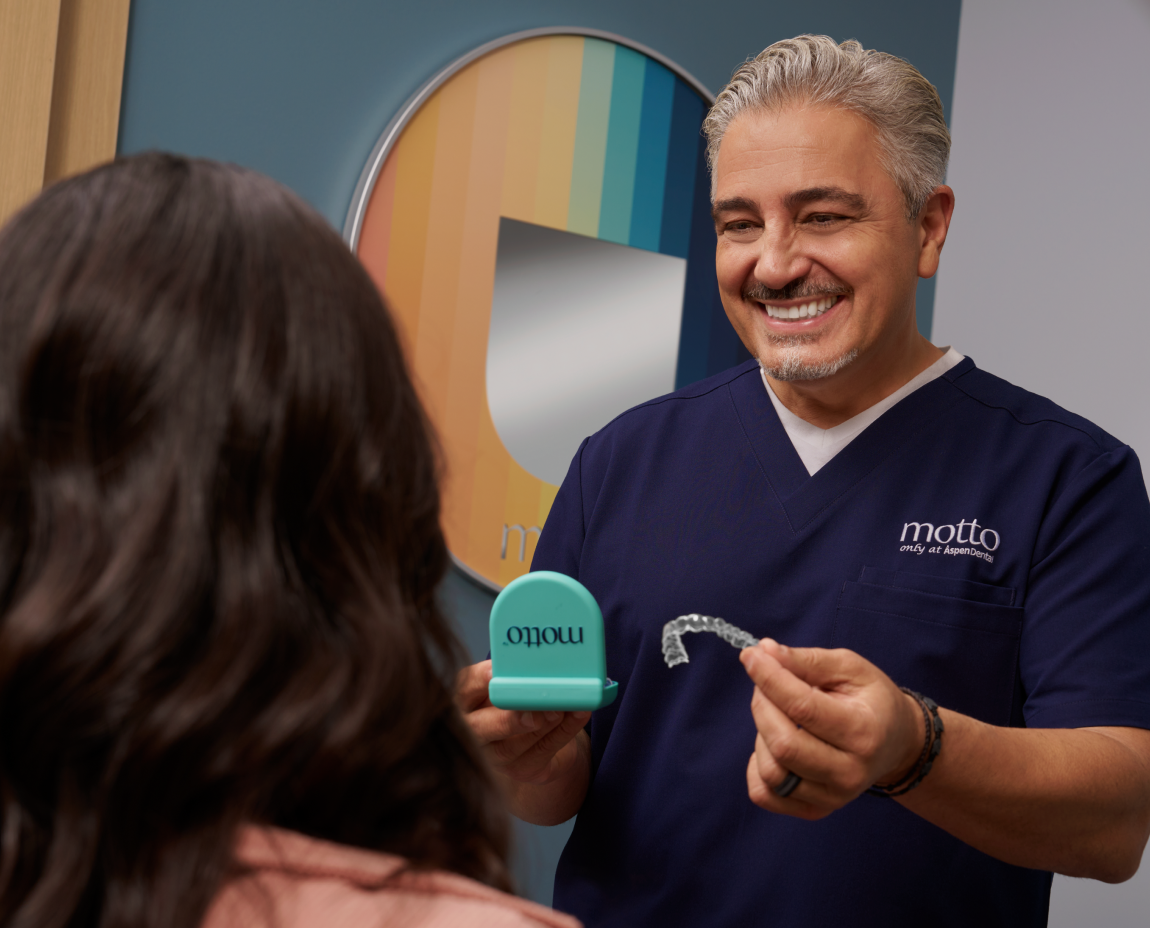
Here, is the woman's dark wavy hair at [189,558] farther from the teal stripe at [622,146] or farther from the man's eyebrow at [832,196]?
the teal stripe at [622,146]

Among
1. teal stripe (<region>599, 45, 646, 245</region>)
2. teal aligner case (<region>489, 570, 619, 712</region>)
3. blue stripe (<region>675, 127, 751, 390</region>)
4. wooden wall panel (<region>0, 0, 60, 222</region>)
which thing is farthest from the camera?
blue stripe (<region>675, 127, 751, 390</region>)

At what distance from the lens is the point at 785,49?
112 cm

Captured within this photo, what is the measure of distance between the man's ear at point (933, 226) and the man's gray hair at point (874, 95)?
18mm

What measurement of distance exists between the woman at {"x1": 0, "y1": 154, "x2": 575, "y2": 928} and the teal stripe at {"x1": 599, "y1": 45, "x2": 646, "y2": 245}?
1251 millimetres

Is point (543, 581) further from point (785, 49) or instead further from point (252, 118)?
point (252, 118)

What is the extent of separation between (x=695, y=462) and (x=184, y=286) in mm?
781

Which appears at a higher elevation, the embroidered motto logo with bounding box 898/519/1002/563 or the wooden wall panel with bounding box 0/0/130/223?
the wooden wall panel with bounding box 0/0/130/223

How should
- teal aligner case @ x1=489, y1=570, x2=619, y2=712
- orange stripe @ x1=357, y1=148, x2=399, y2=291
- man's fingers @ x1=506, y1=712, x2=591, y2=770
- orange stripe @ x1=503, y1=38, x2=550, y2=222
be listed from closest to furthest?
teal aligner case @ x1=489, y1=570, x2=619, y2=712
man's fingers @ x1=506, y1=712, x2=591, y2=770
orange stripe @ x1=357, y1=148, x2=399, y2=291
orange stripe @ x1=503, y1=38, x2=550, y2=222

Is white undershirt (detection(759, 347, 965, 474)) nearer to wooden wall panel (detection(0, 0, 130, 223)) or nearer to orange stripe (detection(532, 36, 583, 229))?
Result: orange stripe (detection(532, 36, 583, 229))

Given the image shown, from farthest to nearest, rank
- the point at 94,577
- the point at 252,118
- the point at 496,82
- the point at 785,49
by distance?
the point at 496,82
the point at 252,118
the point at 785,49
the point at 94,577

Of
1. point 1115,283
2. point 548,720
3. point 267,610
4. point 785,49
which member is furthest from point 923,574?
point 1115,283

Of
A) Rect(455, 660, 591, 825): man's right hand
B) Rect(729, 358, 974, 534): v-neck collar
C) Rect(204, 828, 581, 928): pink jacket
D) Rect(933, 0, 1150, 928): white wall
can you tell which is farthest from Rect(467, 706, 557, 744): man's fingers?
Rect(933, 0, 1150, 928): white wall

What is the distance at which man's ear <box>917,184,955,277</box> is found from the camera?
44.8 inches

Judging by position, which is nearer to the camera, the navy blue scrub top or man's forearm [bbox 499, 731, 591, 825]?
the navy blue scrub top
